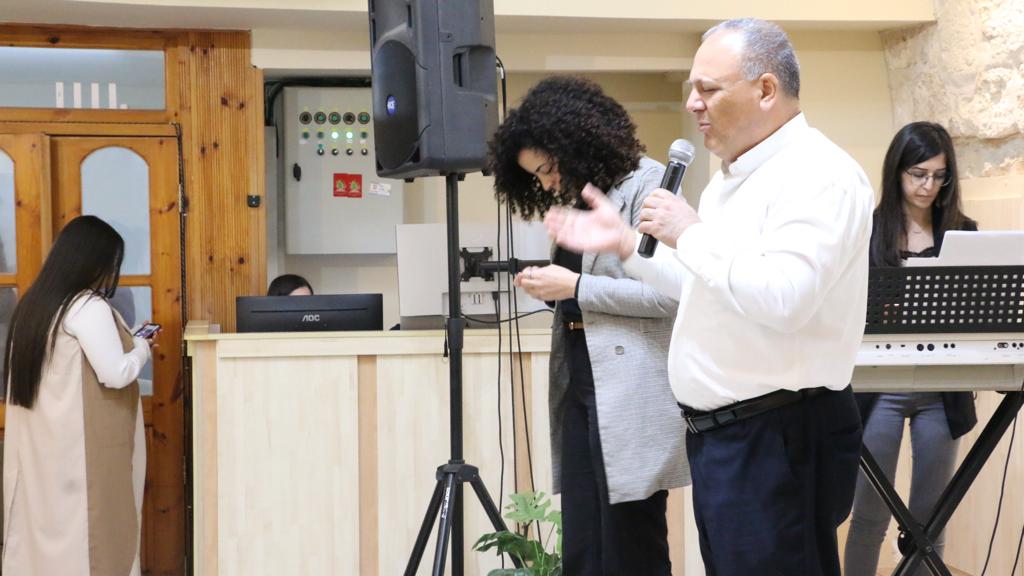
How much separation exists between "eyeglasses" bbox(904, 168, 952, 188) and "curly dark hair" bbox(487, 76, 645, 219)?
110 centimetres

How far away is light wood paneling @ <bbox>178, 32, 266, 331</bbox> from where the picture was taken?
4715 mm

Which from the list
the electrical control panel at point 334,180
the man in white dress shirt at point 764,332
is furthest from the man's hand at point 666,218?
the electrical control panel at point 334,180

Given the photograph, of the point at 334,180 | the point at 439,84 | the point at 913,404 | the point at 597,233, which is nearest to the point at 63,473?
the point at 439,84

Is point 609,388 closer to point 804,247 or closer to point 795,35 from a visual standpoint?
point 804,247

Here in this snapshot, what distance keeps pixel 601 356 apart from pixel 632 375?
0.24ft

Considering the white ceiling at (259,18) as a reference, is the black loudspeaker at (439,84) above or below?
below

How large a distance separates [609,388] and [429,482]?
4.41 ft

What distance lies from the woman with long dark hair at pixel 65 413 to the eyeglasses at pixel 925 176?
2492 mm

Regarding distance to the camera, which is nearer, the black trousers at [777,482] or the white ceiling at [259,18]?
the black trousers at [777,482]

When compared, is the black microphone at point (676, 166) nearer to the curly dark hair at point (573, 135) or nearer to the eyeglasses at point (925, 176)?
the curly dark hair at point (573, 135)

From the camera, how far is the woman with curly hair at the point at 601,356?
2.27m

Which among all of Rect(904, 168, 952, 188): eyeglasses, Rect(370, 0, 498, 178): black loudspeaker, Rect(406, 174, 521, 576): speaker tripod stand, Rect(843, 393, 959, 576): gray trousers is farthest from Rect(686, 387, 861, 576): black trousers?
Rect(904, 168, 952, 188): eyeglasses

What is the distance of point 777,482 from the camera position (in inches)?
68.1

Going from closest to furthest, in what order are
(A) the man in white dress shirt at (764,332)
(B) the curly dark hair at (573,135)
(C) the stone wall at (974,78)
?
(A) the man in white dress shirt at (764,332), (B) the curly dark hair at (573,135), (C) the stone wall at (974,78)
